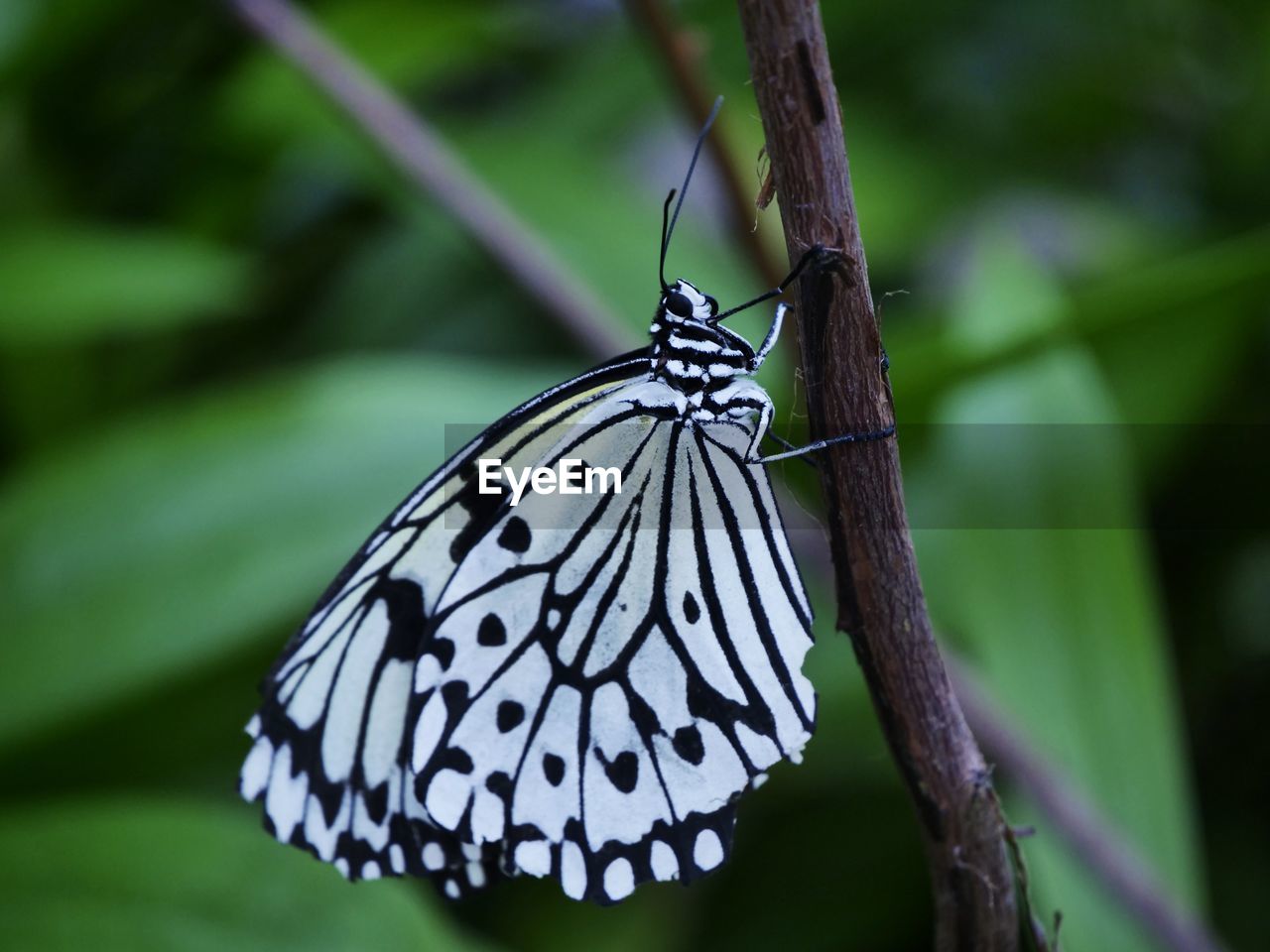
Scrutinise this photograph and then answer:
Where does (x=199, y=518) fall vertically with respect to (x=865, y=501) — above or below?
above

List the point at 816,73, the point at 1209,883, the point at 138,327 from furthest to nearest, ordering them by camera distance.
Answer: the point at 138,327 → the point at 1209,883 → the point at 816,73

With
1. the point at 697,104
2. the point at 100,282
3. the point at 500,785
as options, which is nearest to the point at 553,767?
the point at 500,785

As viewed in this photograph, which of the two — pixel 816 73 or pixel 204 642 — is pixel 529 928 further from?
pixel 816 73

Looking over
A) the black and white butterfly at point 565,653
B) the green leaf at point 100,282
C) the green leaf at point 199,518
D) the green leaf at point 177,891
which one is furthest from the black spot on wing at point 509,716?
the green leaf at point 100,282

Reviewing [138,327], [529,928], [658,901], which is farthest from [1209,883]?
[138,327]

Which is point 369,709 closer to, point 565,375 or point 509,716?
point 509,716
